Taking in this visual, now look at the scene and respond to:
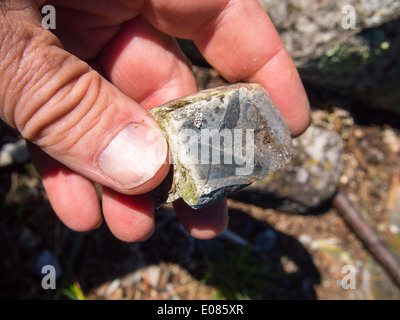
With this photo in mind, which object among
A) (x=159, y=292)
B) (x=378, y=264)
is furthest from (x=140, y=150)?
(x=378, y=264)

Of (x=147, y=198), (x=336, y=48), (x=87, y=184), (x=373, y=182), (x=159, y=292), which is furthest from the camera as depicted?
(x=373, y=182)

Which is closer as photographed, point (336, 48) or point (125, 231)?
point (125, 231)

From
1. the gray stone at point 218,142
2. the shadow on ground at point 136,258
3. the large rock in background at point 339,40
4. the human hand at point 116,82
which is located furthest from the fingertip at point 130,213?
the large rock in background at point 339,40

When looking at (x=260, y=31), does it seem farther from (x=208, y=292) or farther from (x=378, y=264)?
(x=378, y=264)

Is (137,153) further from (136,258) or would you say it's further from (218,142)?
(136,258)

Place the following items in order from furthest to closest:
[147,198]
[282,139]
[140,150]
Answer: [147,198], [282,139], [140,150]

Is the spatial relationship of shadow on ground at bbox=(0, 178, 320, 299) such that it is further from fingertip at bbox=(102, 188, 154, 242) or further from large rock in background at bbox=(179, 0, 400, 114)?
large rock in background at bbox=(179, 0, 400, 114)

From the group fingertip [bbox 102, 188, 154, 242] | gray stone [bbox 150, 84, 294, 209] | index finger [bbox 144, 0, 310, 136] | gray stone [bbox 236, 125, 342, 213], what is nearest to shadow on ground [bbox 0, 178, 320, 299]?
gray stone [bbox 236, 125, 342, 213]

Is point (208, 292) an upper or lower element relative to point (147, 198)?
lower
